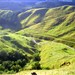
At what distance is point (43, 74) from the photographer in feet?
210

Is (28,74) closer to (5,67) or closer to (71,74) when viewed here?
(71,74)

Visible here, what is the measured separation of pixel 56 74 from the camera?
5919 centimetres

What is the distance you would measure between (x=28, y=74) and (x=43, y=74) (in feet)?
13.5

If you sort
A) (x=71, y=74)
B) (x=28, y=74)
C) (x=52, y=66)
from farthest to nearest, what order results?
(x=52, y=66) → (x=28, y=74) → (x=71, y=74)

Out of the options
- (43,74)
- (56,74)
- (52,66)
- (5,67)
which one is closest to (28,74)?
(43,74)

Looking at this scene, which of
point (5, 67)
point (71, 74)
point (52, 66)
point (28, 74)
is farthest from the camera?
point (5, 67)

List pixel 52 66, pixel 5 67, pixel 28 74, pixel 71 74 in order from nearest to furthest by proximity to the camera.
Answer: pixel 71 74, pixel 28 74, pixel 52 66, pixel 5 67

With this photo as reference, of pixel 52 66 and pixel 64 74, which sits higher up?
pixel 52 66

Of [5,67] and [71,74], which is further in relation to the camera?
[5,67]

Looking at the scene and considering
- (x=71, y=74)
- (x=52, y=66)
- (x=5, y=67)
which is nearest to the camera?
(x=71, y=74)

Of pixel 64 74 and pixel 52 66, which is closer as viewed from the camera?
pixel 64 74

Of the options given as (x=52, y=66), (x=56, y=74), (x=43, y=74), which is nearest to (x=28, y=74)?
(x=43, y=74)

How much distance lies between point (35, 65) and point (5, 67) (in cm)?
3186

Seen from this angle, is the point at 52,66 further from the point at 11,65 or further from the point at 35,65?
the point at 11,65
